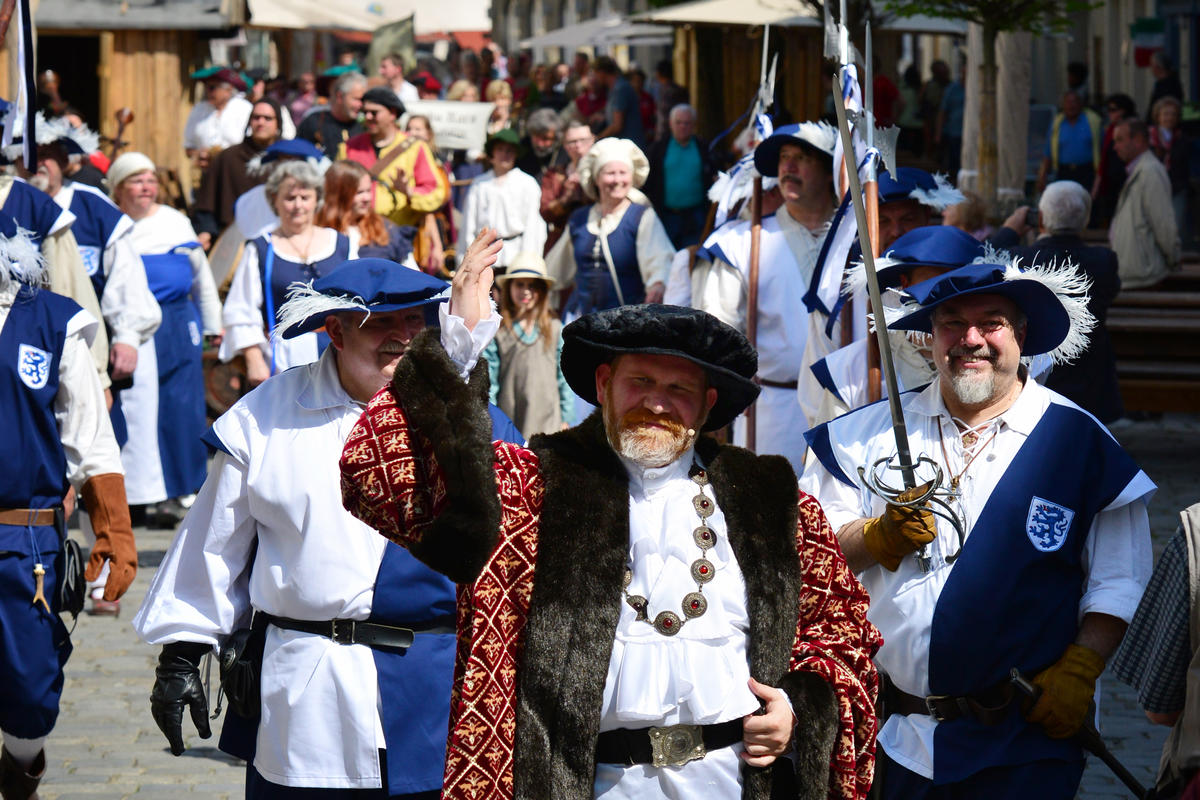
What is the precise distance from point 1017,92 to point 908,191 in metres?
8.48

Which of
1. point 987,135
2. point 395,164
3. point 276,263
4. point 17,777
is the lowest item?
point 17,777

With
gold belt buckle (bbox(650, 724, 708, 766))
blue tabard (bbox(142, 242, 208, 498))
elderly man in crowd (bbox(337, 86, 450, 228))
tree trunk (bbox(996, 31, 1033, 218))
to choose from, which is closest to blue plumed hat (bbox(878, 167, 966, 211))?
gold belt buckle (bbox(650, 724, 708, 766))

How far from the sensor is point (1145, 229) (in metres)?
15.6

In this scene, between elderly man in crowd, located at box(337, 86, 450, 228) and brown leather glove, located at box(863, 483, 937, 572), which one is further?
elderly man in crowd, located at box(337, 86, 450, 228)

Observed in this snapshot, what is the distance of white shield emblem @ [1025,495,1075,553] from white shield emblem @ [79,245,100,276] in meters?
5.83

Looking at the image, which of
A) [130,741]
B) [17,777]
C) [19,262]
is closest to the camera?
[19,262]

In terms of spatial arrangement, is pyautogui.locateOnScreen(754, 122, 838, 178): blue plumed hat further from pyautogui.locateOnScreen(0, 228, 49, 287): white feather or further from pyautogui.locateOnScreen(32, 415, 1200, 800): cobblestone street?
pyautogui.locateOnScreen(0, 228, 49, 287): white feather

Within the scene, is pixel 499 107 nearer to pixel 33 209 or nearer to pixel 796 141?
pixel 33 209

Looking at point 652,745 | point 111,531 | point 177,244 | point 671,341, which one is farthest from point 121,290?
point 652,745

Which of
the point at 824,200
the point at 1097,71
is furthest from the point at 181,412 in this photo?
the point at 1097,71

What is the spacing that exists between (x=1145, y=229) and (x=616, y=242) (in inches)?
281

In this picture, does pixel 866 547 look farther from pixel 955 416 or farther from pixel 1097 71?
pixel 1097 71

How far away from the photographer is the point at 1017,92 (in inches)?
589

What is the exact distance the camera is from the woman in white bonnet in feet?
32.9
